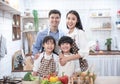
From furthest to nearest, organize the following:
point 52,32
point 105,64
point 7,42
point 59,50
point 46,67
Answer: point 105,64 < point 7,42 < point 52,32 < point 59,50 < point 46,67

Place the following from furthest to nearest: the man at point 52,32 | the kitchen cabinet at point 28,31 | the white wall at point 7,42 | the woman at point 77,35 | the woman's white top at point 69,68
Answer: the kitchen cabinet at point 28,31 → the white wall at point 7,42 → the man at point 52,32 → the woman at point 77,35 → the woman's white top at point 69,68

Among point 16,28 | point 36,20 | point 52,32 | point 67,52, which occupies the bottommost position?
point 67,52

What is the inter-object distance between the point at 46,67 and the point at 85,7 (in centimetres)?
280

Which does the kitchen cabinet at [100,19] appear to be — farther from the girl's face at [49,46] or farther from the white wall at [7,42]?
the girl's face at [49,46]

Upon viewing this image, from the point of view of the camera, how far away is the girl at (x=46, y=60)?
2.44 metres

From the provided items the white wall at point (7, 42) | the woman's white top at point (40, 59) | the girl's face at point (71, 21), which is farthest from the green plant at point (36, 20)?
the woman's white top at point (40, 59)

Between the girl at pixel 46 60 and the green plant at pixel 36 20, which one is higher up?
the green plant at pixel 36 20

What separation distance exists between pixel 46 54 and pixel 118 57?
2282mm

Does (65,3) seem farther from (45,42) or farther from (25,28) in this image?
(45,42)

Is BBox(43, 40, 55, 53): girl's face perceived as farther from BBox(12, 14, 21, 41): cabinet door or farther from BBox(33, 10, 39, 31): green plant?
BBox(33, 10, 39, 31): green plant

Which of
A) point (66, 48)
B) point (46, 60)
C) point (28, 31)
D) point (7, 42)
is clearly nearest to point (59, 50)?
point (66, 48)

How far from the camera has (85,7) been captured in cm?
496

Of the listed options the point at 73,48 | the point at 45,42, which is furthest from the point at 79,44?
the point at 45,42

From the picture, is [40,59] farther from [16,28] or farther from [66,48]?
[16,28]
